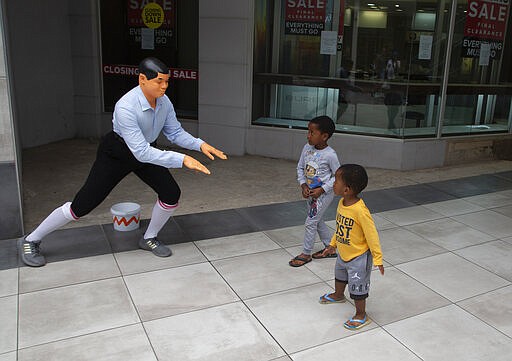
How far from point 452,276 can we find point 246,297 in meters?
1.97

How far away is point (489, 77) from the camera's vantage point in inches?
356

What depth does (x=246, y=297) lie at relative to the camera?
408 cm

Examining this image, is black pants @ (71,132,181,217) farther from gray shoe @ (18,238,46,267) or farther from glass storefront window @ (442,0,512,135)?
glass storefront window @ (442,0,512,135)

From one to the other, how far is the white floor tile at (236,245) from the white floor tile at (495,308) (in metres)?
1.94

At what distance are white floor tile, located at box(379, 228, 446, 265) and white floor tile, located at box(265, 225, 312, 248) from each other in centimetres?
89

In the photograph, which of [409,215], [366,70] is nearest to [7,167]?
[409,215]

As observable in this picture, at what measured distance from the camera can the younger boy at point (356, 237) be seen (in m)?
3.52

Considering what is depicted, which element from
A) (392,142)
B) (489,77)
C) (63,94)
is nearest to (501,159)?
(489,77)

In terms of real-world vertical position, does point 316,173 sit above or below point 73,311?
above

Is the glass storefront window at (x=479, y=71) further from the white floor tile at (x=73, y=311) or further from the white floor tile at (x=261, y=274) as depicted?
the white floor tile at (x=73, y=311)

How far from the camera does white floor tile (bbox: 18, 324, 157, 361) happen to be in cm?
324

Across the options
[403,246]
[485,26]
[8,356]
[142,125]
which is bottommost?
[8,356]

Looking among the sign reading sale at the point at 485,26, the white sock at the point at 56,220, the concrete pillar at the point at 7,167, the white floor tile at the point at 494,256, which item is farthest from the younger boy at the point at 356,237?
the sign reading sale at the point at 485,26

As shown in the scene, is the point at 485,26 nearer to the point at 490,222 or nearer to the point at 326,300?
the point at 490,222
